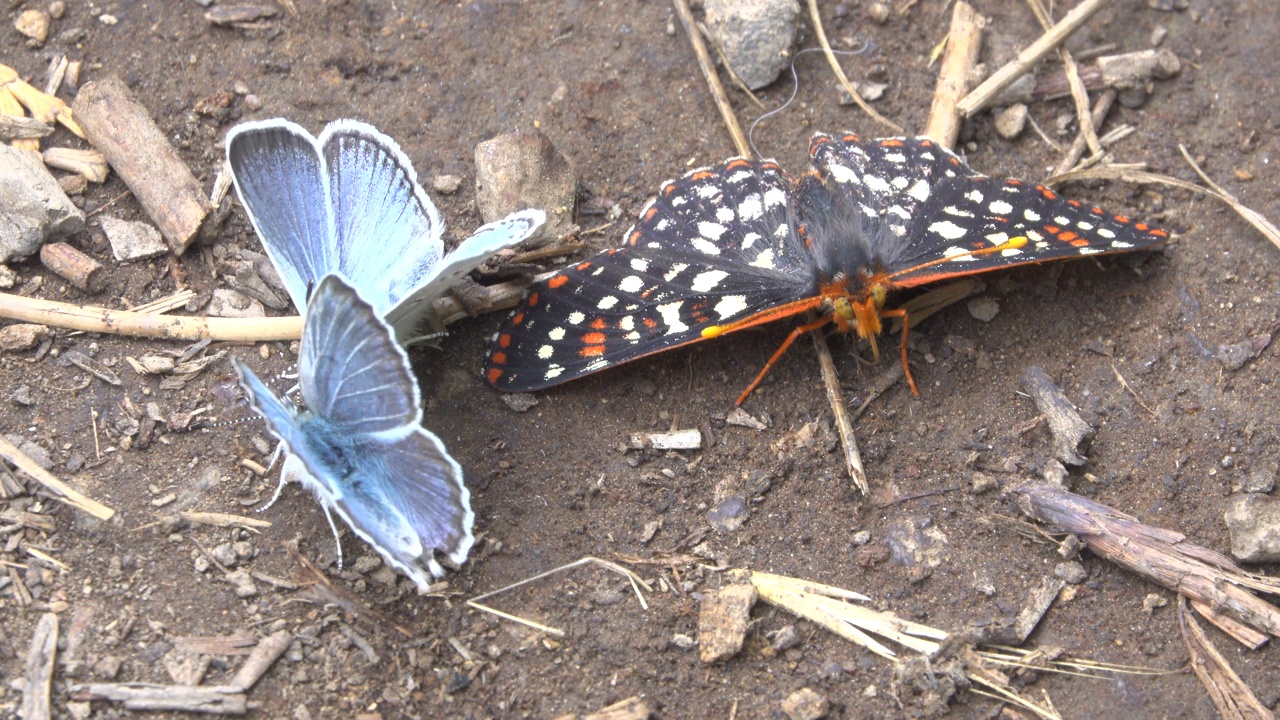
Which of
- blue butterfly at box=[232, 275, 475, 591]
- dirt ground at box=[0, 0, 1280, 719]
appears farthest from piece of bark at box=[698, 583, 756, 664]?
blue butterfly at box=[232, 275, 475, 591]

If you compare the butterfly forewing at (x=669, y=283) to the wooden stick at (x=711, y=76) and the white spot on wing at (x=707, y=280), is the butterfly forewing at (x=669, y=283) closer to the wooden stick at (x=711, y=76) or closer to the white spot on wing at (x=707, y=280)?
the white spot on wing at (x=707, y=280)

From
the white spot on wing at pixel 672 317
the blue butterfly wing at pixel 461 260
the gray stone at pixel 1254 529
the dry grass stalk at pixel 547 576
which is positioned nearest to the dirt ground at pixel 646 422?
the dry grass stalk at pixel 547 576

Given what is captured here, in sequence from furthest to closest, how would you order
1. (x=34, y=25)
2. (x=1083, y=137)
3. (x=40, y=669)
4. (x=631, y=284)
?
1. (x=1083, y=137)
2. (x=34, y=25)
3. (x=631, y=284)
4. (x=40, y=669)

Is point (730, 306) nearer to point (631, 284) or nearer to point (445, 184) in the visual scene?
point (631, 284)

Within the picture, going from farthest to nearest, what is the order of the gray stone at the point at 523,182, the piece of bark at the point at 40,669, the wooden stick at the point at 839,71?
the wooden stick at the point at 839,71 → the gray stone at the point at 523,182 → the piece of bark at the point at 40,669

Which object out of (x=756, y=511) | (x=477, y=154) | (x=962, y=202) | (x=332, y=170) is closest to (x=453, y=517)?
(x=756, y=511)

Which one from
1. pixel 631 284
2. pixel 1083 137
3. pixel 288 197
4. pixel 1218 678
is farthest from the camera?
pixel 1083 137

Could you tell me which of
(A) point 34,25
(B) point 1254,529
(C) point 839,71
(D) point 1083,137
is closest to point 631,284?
(C) point 839,71

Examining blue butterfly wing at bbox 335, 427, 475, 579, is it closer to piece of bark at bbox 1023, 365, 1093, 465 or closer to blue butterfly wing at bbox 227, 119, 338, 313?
blue butterfly wing at bbox 227, 119, 338, 313
